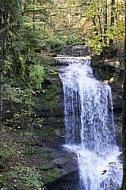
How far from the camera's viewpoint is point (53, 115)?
45.9 ft

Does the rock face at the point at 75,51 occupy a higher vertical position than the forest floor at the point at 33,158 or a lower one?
higher

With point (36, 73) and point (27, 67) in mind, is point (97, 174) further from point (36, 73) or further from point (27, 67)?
point (27, 67)

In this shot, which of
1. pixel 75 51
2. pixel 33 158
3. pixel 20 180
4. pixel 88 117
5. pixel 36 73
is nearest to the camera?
pixel 20 180

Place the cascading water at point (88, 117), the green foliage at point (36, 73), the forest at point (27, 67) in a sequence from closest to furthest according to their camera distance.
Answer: the forest at point (27, 67) < the green foliage at point (36, 73) < the cascading water at point (88, 117)

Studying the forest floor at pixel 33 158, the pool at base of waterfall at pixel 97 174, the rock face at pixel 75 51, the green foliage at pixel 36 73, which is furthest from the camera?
the rock face at pixel 75 51

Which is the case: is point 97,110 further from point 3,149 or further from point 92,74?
point 3,149

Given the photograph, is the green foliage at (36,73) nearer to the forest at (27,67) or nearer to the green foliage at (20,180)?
the forest at (27,67)

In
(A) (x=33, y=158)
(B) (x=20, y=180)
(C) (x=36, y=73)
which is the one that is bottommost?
(A) (x=33, y=158)

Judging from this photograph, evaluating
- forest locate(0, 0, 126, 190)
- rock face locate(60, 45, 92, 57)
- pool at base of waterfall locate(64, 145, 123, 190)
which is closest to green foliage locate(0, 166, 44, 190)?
forest locate(0, 0, 126, 190)

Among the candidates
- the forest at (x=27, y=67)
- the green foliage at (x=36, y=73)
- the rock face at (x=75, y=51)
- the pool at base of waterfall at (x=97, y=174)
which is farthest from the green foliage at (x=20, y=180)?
the rock face at (x=75, y=51)

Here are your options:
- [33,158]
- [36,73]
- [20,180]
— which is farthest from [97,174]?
[20,180]

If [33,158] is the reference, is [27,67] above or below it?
above

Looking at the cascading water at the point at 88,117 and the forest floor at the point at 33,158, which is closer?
the forest floor at the point at 33,158

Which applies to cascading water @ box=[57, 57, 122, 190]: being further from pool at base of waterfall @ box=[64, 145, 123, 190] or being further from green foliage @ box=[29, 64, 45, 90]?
green foliage @ box=[29, 64, 45, 90]
